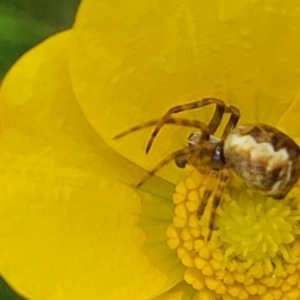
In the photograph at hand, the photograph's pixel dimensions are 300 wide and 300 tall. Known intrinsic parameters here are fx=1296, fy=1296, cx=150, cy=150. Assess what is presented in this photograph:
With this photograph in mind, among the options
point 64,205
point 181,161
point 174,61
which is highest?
point 174,61

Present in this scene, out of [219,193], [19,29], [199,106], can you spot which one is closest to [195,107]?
[199,106]

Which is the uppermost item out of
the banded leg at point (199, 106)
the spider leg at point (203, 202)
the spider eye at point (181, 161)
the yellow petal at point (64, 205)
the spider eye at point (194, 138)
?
the banded leg at point (199, 106)

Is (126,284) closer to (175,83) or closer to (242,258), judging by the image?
(242,258)

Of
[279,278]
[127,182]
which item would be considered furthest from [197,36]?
[279,278]

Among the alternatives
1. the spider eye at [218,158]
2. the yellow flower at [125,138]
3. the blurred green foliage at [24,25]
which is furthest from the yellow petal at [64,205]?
the blurred green foliage at [24,25]

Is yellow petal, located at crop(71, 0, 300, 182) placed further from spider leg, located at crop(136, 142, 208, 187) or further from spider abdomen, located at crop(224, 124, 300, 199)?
spider abdomen, located at crop(224, 124, 300, 199)

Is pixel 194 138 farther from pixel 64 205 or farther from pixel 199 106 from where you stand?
pixel 64 205

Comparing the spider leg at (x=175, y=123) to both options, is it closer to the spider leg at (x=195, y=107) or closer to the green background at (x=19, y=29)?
the spider leg at (x=195, y=107)
